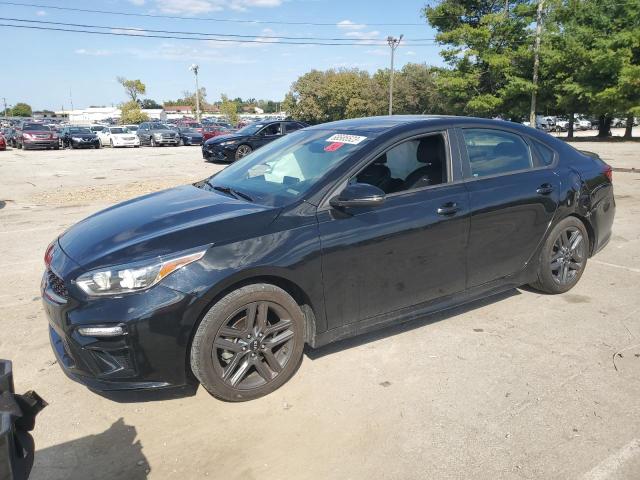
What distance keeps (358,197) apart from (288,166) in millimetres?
892

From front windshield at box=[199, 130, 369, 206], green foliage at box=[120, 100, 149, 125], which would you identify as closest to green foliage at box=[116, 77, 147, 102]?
green foliage at box=[120, 100, 149, 125]

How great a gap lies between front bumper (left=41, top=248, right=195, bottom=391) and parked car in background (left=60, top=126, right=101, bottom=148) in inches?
1225

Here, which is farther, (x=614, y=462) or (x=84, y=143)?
(x=84, y=143)

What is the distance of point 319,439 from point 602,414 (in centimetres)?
163

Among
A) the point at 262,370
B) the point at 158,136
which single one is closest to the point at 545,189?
the point at 262,370

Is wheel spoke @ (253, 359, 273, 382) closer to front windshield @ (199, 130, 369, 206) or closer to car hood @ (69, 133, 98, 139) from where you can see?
→ front windshield @ (199, 130, 369, 206)

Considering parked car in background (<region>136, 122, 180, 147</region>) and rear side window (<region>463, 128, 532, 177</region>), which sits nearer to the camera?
rear side window (<region>463, 128, 532, 177</region>)

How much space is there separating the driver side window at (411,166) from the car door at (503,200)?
0.72 feet

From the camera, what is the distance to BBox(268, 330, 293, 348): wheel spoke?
10.1ft

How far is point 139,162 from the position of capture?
2022cm

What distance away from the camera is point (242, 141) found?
59.2ft

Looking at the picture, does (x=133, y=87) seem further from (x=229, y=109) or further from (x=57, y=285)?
(x=57, y=285)

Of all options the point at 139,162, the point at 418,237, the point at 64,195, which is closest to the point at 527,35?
the point at 139,162

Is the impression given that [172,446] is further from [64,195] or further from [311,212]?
[64,195]
